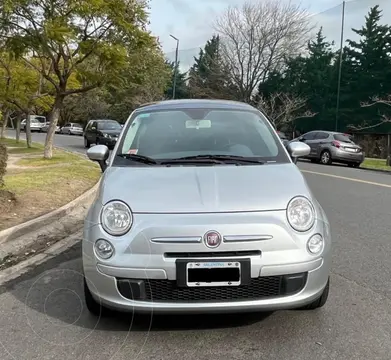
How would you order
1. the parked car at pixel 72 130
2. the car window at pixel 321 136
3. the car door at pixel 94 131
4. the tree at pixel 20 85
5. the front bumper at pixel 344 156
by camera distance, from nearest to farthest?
the tree at pixel 20 85 → the front bumper at pixel 344 156 → the car window at pixel 321 136 → the car door at pixel 94 131 → the parked car at pixel 72 130

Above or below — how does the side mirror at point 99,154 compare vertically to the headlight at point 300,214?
above

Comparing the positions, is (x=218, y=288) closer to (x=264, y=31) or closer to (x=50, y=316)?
(x=50, y=316)

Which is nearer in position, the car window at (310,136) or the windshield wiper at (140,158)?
the windshield wiper at (140,158)

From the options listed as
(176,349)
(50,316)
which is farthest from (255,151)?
(50,316)

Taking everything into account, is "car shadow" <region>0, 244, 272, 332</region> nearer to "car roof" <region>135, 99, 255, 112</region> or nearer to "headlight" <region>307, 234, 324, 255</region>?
"headlight" <region>307, 234, 324, 255</region>

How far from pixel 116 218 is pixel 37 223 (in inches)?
151

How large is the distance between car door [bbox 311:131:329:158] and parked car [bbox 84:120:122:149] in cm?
965

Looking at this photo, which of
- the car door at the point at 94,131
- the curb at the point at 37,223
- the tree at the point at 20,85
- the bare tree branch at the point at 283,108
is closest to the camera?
the curb at the point at 37,223

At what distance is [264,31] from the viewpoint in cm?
4319

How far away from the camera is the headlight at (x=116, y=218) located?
3.26m

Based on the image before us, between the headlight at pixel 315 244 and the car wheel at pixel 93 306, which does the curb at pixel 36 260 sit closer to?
the car wheel at pixel 93 306

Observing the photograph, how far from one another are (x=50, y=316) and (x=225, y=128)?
227cm

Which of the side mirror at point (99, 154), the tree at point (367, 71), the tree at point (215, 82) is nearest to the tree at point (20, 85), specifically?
the side mirror at point (99, 154)

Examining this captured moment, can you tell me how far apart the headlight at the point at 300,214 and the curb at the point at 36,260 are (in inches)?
114
